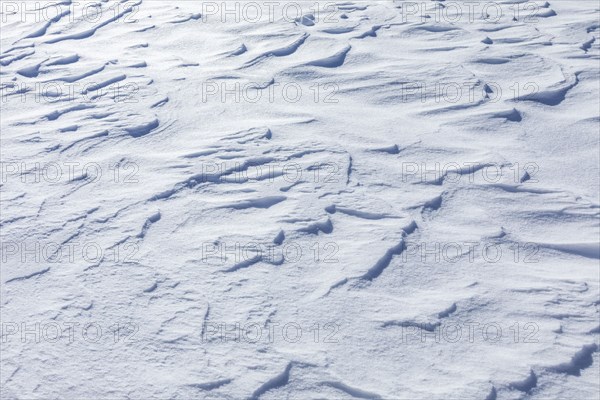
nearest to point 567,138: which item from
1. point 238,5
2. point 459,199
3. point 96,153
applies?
point 459,199

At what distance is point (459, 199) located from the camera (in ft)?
8.88

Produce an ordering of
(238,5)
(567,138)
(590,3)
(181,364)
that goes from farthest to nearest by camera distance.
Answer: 1. (238,5)
2. (590,3)
3. (567,138)
4. (181,364)

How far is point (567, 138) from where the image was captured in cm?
299

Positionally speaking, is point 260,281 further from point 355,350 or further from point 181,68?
point 181,68

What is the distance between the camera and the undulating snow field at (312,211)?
6.64ft

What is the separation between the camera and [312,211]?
105 inches

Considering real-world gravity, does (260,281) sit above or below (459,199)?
below

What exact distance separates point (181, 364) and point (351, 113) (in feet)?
5.77

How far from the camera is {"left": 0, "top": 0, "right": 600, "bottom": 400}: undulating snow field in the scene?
2023 millimetres

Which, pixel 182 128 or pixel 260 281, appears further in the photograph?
pixel 182 128

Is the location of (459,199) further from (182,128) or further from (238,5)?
(238,5)

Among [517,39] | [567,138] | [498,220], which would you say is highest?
[517,39]

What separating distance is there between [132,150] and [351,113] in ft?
3.70

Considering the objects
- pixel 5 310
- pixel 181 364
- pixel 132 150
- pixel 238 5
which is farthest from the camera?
pixel 238 5
